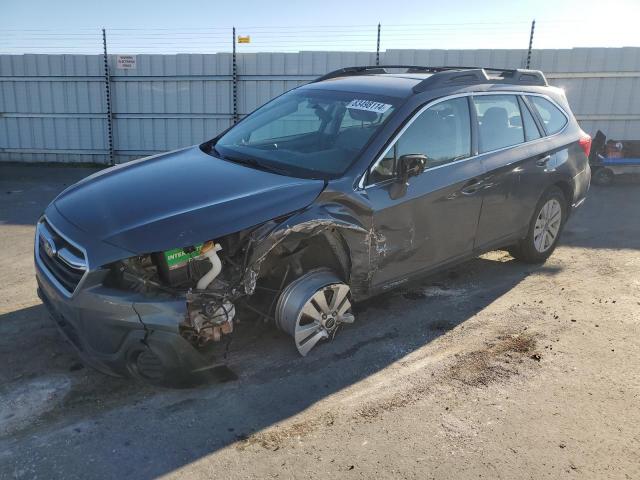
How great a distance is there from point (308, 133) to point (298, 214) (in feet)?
4.33

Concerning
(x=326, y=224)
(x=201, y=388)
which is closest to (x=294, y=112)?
(x=326, y=224)

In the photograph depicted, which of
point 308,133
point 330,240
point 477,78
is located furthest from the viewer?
point 477,78

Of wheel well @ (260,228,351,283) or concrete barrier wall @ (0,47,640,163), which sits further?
concrete barrier wall @ (0,47,640,163)

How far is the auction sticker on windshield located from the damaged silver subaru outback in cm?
2

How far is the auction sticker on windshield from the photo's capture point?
4.20m

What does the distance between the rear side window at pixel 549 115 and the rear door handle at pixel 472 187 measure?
1383mm

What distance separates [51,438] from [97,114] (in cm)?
1043

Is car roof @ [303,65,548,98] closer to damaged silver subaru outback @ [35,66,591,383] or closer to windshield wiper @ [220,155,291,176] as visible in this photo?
damaged silver subaru outback @ [35,66,591,383]

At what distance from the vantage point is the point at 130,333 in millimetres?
3105

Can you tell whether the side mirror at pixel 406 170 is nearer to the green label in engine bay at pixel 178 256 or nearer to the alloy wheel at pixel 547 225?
the green label in engine bay at pixel 178 256

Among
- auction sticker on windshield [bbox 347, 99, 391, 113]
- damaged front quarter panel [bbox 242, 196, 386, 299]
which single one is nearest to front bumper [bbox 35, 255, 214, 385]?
damaged front quarter panel [bbox 242, 196, 386, 299]

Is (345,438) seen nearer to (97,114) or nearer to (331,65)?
(331,65)

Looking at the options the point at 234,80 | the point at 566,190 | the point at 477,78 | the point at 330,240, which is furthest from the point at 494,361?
the point at 234,80

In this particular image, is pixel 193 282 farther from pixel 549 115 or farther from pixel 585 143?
pixel 585 143
